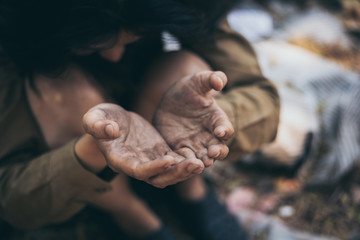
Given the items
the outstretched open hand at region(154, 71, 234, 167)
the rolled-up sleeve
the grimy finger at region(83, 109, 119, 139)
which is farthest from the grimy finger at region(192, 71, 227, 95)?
the rolled-up sleeve

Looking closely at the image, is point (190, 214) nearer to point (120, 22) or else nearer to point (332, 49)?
point (120, 22)

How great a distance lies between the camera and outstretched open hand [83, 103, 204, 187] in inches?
22.9

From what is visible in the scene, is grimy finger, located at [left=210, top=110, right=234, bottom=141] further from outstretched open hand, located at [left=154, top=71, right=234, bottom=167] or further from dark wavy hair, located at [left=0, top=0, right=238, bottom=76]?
dark wavy hair, located at [left=0, top=0, right=238, bottom=76]

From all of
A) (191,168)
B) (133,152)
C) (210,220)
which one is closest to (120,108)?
(133,152)

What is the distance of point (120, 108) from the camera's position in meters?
0.72

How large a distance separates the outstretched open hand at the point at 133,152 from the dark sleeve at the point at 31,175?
0.66 feet

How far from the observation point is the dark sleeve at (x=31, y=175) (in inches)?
32.6

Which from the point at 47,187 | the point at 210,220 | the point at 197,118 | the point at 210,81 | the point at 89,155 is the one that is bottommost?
the point at 210,220

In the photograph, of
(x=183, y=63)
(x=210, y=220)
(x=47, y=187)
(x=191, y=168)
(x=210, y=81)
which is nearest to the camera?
(x=191, y=168)

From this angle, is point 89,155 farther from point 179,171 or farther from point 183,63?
point 183,63

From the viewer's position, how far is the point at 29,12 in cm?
80

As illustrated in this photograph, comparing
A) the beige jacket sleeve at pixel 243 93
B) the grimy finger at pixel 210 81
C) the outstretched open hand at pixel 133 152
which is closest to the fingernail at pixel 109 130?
the outstretched open hand at pixel 133 152

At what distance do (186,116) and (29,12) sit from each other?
48 cm

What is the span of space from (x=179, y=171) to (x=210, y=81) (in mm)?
224
